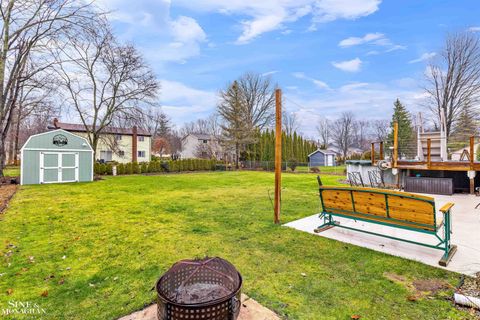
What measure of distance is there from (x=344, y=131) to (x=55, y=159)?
49220 mm

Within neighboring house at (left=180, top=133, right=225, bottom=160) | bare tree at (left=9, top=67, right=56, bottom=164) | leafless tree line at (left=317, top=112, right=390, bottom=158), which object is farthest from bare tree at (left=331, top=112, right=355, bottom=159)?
bare tree at (left=9, top=67, right=56, bottom=164)

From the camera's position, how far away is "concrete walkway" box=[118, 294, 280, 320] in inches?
86.0

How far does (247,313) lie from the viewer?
2242mm

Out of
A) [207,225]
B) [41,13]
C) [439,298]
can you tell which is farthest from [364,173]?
[41,13]

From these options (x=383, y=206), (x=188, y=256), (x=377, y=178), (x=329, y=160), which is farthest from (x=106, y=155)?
(x=329, y=160)

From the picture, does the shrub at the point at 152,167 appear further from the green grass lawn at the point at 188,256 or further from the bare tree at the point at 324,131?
the bare tree at the point at 324,131

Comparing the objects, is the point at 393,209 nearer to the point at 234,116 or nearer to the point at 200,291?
the point at 200,291

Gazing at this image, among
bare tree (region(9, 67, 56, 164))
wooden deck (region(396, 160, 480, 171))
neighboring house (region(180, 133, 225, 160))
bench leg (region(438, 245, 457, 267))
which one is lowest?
bench leg (region(438, 245, 457, 267))

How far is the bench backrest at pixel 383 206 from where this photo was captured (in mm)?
3461

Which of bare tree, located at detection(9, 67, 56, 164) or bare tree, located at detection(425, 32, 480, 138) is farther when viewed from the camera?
bare tree, located at detection(425, 32, 480, 138)

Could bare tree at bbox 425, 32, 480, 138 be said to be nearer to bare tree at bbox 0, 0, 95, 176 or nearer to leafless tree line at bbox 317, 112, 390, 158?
bare tree at bbox 0, 0, 95, 176

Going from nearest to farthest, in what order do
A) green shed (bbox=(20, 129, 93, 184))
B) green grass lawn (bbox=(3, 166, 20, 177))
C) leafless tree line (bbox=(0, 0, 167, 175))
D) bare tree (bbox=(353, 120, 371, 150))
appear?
leafless tree line (bbox=(0, 0, 167, 175)), green shed (bbox=(20, 129, 93, 184)), green grass lawn (bbox=(3, 166, 20, 177)), bare tree (bbox=(353, 120, 371, 150))

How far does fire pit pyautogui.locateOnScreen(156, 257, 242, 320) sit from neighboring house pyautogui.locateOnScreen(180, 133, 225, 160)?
32.5m

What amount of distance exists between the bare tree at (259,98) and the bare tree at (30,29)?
21.7 meters
